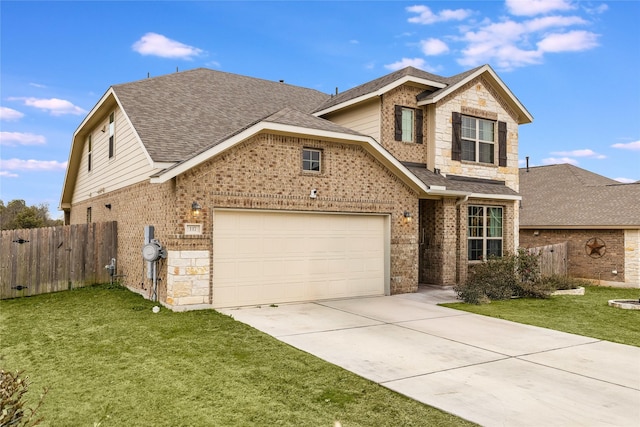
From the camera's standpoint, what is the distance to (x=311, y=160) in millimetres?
12117

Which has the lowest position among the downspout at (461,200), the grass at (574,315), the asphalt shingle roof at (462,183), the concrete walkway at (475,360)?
the grass at (574,315)

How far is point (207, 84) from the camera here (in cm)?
1773

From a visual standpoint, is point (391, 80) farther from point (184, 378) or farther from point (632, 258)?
point (184, 378)

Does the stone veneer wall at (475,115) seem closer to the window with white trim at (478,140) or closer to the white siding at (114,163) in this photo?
the window with white trim at (478,140)

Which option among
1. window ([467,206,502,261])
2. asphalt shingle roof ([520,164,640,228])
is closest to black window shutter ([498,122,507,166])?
window ([467,206,502,261])

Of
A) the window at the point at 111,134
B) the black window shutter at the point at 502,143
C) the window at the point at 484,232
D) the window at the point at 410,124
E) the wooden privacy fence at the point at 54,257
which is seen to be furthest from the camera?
the black window shutter at the point at 502,143

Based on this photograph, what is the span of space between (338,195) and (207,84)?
855cm

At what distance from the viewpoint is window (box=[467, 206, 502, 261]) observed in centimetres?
1614

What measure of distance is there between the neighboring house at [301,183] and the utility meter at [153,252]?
1.02 feet

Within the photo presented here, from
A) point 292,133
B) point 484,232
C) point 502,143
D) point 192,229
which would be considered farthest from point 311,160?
point 502,143

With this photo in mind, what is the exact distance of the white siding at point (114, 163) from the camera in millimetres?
12969

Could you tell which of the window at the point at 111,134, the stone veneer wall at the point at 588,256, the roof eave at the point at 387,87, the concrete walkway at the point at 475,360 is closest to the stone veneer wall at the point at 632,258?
the stone veneer wall at the point at 588,256

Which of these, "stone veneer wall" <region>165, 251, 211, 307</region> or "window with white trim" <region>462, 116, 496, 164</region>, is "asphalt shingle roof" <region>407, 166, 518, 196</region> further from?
"stone veneer wall" <region>165, 251, 211, 307</region>

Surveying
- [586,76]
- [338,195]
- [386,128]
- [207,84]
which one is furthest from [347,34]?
[586,76]
